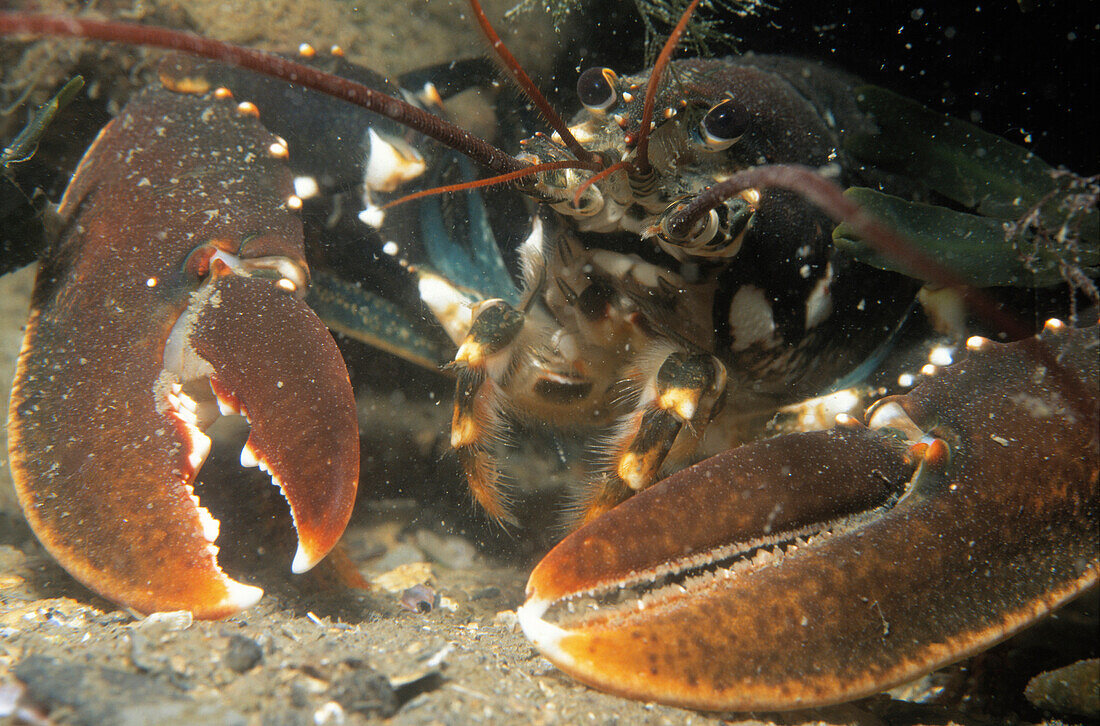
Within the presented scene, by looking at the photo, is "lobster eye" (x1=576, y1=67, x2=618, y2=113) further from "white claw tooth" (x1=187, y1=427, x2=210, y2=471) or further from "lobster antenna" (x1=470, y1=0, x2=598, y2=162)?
"white claw tooth" (x1=187, y1=427, x2=210, y2=471)

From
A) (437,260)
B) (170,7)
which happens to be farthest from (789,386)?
(170,7)

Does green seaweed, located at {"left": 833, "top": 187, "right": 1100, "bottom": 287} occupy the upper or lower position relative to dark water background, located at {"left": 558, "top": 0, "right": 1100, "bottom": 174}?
lower

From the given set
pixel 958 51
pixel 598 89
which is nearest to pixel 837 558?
pixel 598 89

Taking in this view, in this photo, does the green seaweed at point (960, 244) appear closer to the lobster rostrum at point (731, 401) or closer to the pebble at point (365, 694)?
the lobster rostrum at point (731, 401)

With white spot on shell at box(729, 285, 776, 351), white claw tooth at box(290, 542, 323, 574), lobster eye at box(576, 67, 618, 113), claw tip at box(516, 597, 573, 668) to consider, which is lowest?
white claw tooth at box(290, 542, 323, 574)

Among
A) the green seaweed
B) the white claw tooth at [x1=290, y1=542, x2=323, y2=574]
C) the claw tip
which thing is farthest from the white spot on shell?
the white claw tooth at [x1=290, y1=542, x2=323, y2=574]
